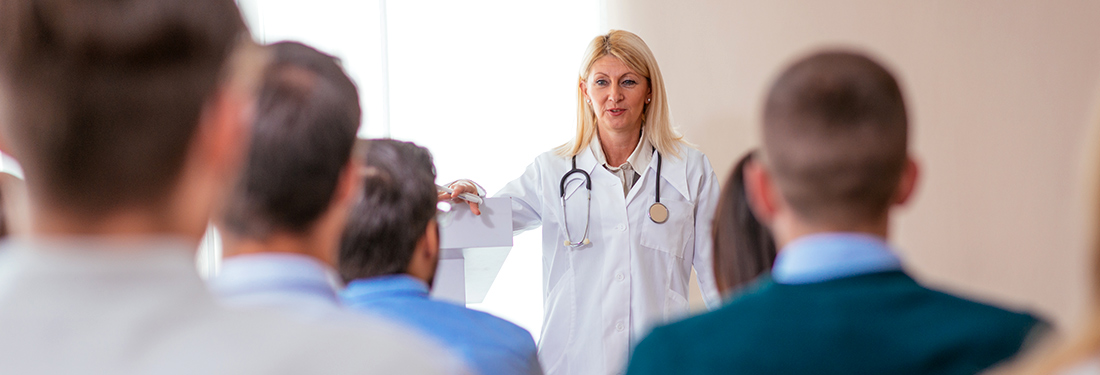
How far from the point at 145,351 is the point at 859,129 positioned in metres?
0.75

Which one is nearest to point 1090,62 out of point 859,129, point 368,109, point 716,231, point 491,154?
point 716,231

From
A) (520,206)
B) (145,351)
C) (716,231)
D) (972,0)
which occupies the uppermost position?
(972,0)

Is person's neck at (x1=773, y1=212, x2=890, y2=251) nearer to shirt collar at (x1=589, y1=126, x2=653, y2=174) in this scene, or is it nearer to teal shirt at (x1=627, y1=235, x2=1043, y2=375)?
teal shirt at (x1=627, y1=235, x2=1043, y2=375)

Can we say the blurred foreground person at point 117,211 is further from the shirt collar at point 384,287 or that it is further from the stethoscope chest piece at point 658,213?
the stethoscope chest piece at point 658,213

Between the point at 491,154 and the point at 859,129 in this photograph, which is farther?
the point at 491,154

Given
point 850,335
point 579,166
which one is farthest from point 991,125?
point 850,335

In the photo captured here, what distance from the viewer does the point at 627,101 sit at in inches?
107

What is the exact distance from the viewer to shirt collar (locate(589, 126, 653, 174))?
2.77 metres

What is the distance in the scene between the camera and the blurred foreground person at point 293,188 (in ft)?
2.45

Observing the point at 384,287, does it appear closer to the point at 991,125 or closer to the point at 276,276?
the point at 276,276

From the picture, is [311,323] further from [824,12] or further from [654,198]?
[824,12]

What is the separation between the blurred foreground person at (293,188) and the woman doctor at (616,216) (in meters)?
1.80

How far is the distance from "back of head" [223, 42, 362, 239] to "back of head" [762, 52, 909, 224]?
0.47m

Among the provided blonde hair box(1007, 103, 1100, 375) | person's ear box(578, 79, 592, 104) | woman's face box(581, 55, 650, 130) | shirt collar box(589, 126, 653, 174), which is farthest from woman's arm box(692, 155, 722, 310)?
blonde hair box(1007, 103, 1100, 375)
